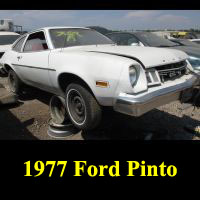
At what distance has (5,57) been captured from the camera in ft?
17.1

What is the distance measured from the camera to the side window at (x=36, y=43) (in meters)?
3.99

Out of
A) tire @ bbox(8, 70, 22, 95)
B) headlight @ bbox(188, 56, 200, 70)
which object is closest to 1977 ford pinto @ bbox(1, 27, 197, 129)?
tire @ bbox(8, 70, 22, 95)

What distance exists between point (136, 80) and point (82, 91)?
0.70 meters

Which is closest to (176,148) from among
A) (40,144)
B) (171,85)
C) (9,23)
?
(171,85)

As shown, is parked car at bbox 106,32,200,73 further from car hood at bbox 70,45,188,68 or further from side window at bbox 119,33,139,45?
car hood at bbox 70,45,188,68

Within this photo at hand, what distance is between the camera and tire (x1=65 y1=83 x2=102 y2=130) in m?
2.84

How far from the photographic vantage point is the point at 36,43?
4.14 metres

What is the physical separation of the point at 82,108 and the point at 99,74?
588 mm

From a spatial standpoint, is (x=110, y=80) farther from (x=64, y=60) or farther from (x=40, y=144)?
(x=40, y=144)

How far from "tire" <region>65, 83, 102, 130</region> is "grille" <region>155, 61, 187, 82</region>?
35.9 inches

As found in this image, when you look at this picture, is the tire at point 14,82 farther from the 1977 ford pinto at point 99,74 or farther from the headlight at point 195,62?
the headlight at point 195,62

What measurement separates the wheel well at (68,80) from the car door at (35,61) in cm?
33

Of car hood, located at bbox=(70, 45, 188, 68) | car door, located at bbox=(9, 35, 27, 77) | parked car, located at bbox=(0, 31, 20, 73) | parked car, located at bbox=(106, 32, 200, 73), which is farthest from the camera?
parked car, located at bbox=(0, 31, 20, 73)

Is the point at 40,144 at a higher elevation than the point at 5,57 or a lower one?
lower
